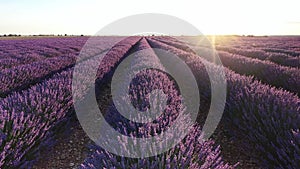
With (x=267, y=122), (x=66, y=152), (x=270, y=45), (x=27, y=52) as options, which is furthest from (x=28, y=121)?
(x=270, y=45)

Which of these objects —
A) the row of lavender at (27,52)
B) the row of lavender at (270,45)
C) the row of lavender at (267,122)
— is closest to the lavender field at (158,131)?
the row of lavender at (267,122)

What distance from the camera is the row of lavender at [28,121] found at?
2.54 metres

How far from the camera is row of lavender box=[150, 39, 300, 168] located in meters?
2.56

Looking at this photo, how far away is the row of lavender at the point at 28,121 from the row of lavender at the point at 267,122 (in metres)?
2.33

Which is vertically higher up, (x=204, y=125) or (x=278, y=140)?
(x=278, y=140)

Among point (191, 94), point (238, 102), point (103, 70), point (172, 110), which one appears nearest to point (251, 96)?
point (238, 102)

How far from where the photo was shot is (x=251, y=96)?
363cm

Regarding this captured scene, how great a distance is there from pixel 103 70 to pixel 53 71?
1.26 metres

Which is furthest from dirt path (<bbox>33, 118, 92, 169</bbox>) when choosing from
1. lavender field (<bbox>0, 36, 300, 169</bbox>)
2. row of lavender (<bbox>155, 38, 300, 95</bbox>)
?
row of lavender (<bbox>155, 38, 300, 95</bbox>)

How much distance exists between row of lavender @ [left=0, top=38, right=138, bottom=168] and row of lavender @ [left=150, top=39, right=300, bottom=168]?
233 cm

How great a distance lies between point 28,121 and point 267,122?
8.54 ft

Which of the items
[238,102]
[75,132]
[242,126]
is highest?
[238,102]

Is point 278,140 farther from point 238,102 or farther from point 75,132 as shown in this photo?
point 75,132

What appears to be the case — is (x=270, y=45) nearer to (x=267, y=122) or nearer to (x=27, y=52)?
(x=27, y=52)
